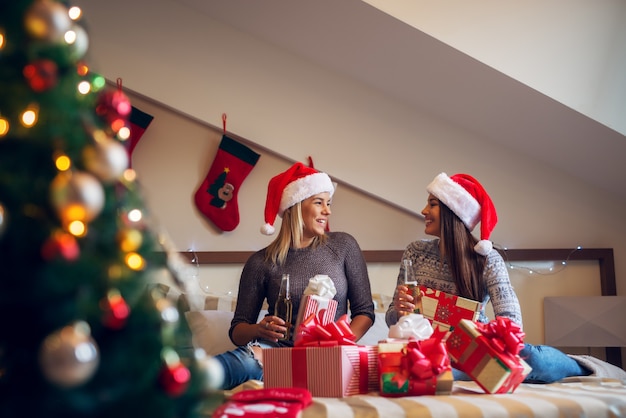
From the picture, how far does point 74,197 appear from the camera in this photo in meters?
0.55

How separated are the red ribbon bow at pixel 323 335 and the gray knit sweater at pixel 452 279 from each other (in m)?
0.55

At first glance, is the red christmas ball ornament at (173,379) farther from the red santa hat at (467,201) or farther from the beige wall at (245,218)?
the beige wall at (245,218)

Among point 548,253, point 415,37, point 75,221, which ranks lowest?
point 75,221

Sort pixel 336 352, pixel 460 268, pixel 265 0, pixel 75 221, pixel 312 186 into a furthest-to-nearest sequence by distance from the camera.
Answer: pixel 265 0 < pixel 312 186 < pixel 460 268 < pixel 336 352 < pixel 75 221

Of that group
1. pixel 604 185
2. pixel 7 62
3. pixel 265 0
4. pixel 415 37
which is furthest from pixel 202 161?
pixel 7 62

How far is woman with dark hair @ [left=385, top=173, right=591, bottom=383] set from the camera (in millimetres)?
2398

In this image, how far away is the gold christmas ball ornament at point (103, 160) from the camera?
0.60 m

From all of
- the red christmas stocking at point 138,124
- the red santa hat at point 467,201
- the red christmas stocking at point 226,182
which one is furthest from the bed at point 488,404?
the red christmas stocking at point 138,124

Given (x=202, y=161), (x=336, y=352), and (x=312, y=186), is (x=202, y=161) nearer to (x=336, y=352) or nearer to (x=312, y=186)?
(x=312, y=186)

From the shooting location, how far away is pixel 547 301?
334cm

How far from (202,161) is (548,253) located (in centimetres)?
185

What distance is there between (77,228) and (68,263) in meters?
0.03

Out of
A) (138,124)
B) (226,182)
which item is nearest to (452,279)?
(226,182)

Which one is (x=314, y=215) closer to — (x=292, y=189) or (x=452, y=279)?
(x=292, y=189)
